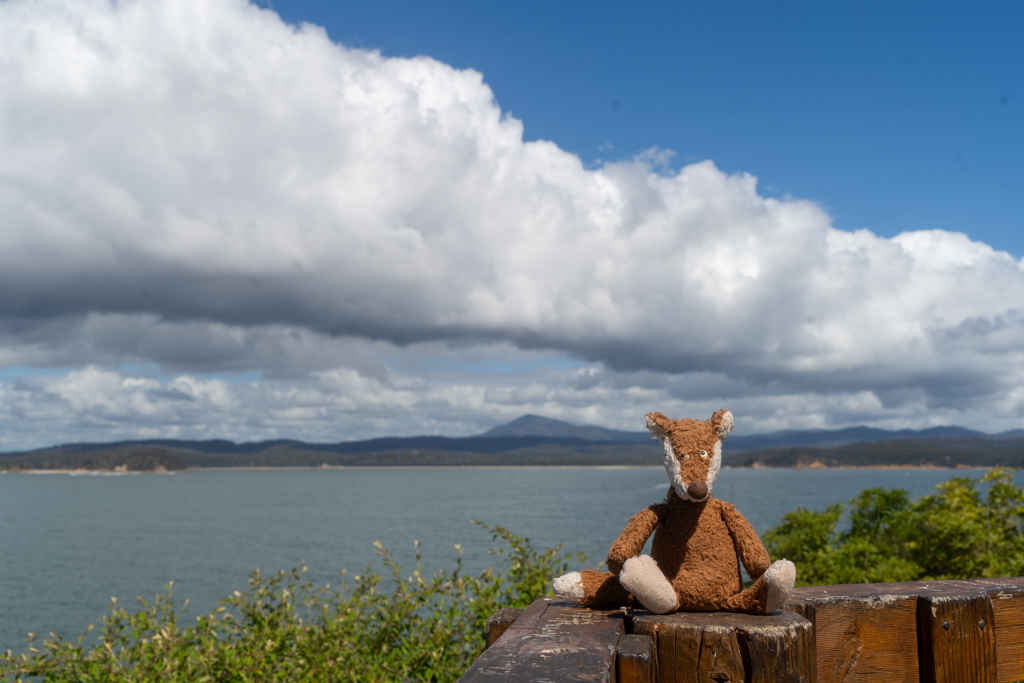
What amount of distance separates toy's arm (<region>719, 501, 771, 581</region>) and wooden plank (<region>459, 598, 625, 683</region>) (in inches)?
20.8

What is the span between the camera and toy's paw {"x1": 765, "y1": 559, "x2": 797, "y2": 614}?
201 centimetres

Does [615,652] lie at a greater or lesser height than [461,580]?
greater

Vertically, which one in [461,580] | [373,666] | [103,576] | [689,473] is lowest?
[103,576]

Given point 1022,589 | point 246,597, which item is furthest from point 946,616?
point 246,597

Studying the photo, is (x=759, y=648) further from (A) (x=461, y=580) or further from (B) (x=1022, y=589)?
(A) (x=461, y=580)

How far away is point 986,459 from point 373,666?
569ft

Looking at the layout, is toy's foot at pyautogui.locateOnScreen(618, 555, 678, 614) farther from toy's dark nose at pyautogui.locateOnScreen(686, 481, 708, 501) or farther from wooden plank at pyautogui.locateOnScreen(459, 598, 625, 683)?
toy's dark nose at pyautogui.locateOnScreen(686, 481, 708, 501)

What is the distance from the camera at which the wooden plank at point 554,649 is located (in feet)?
4.90

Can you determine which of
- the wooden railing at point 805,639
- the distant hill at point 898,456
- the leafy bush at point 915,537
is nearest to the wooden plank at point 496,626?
the wooden railing at point 805,639

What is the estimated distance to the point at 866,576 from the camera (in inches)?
277

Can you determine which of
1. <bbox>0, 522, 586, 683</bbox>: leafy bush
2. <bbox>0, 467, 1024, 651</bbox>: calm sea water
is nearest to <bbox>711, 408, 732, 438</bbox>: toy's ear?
<bbox>0, 522, 586, 683</bbox>: leafy bush

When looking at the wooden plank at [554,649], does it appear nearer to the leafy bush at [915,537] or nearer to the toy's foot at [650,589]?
the toy's foot at [650,589]

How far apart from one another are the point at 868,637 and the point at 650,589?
0.83 metres

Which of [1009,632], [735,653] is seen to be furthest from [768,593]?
[1009,632]
